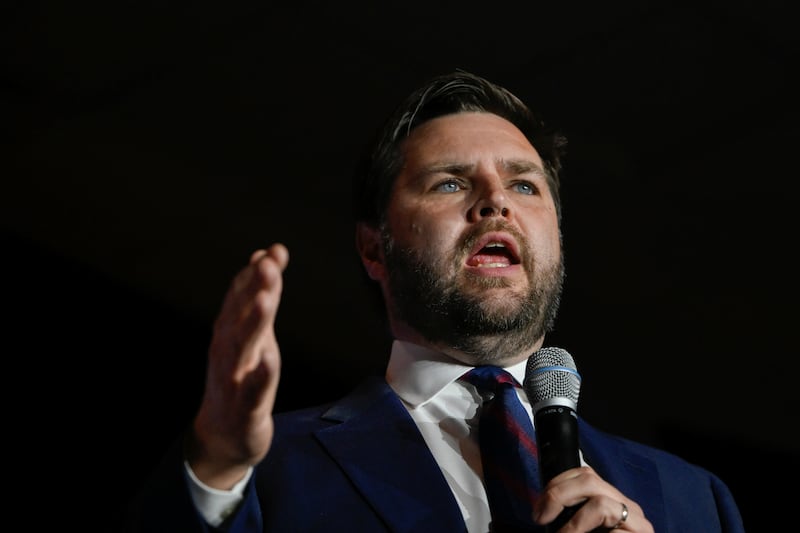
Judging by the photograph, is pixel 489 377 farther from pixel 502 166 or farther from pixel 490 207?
pixel 502 166

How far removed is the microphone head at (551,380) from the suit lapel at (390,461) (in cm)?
22

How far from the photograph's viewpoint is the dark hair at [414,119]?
Answer: 2312mm

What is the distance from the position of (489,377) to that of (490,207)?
29cm

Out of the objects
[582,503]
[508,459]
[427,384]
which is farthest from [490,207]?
[582,503]

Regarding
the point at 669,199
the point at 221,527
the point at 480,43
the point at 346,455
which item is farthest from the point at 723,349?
the point at 221,527

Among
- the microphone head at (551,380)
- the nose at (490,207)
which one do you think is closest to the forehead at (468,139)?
the nose at (490,207)

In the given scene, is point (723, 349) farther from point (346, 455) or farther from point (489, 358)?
point (346, 455)

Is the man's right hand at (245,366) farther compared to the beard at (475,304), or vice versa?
the beard at (475,304)

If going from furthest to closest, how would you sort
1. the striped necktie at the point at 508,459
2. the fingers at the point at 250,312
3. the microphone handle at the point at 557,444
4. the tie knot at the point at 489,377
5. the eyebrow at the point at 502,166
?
the eyebrow at the point at 502,166 → the tie knot at the point at 489,377 → the striped necktie at the point at 508,459 → the microphone handle at the point at 557,444 → the fingers at the point at 250,312

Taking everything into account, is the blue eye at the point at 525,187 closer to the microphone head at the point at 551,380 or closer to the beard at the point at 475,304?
the beard at the point at 475,304

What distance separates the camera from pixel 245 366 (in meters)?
1.45

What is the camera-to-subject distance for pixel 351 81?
2.88 metres

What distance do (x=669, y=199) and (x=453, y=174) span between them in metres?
1.11

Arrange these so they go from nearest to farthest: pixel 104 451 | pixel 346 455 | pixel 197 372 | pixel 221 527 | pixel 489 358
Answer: pixel 221 527, pixel 346 455, pixel 489 358, pixel 104 451, pixel 197 372
